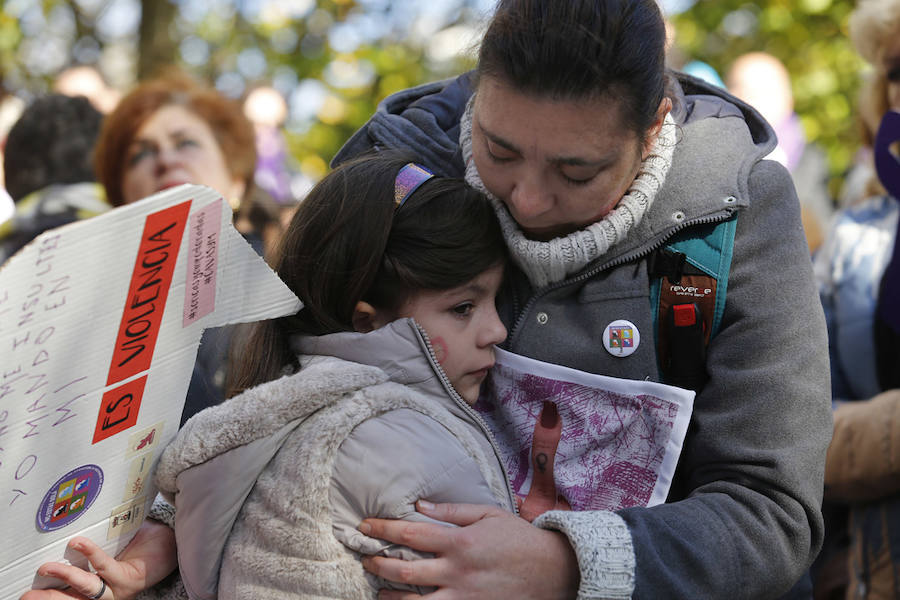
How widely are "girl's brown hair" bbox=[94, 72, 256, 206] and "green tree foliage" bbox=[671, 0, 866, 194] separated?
4600mm

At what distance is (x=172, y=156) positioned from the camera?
4.29m

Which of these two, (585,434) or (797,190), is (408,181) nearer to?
(585,434)

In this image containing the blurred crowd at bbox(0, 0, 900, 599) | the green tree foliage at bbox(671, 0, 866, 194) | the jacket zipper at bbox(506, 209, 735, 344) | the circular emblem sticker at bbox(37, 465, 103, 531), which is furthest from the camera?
the green tree foliage at bbox(671, 0, 866, 194)

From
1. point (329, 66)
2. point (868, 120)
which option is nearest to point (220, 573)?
point (868, 120)

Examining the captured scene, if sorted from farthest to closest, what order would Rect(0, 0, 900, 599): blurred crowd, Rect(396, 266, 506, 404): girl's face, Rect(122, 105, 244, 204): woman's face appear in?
Rect(122, 105, 244, 204): woman's face
Rect(0, 0, 900, 599): blurred crowd
Rect(396, 266, 506, 404): girl's face

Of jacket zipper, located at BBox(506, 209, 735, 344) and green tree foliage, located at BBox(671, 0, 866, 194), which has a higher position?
jacket zipper, located at BBox(506, 209, 735, 344)

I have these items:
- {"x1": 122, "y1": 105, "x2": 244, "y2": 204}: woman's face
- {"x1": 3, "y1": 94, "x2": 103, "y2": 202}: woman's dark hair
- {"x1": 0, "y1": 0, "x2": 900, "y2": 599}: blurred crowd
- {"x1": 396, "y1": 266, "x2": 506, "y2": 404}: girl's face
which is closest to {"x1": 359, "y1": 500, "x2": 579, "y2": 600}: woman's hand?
{"x1": 396, "y1": 266, "x2": 506, "y2": 404}: girl's face

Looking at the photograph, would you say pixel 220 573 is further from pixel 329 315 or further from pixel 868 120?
pixel 868 120

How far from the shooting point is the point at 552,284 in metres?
1.99

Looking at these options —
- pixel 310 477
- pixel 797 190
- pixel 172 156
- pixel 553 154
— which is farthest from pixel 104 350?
pixel 172 156

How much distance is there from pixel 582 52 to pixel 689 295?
0.50 meters

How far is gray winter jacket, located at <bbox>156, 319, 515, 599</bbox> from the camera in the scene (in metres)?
1.71

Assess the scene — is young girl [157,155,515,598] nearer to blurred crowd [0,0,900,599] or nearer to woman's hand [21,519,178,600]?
woman's hand [21,519,178,600]

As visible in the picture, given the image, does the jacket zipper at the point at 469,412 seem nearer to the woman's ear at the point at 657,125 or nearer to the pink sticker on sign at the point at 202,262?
the pink sticker on sign at the point at 202,262
